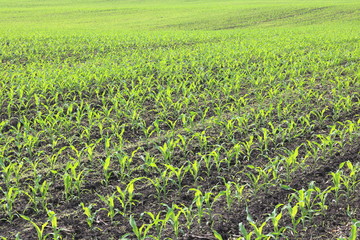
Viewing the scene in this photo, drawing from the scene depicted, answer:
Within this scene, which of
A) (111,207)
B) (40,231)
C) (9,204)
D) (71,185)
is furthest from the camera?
(71,185)

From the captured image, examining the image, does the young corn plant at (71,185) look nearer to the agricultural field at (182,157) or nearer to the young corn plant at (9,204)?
the agricultural field at (182,157)

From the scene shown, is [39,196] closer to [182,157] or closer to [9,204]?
[9,204]

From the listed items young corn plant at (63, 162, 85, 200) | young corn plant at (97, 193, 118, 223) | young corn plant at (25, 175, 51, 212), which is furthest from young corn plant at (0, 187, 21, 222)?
young corn plant at (97, 193, 118, 223)

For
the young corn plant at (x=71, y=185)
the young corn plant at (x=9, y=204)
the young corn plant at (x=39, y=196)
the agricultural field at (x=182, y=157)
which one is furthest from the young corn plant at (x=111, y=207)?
the young corn plant at (x=9, y=204)

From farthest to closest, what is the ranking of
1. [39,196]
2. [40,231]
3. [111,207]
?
1. [39,196]
2. [111,207]
3. [40,231]

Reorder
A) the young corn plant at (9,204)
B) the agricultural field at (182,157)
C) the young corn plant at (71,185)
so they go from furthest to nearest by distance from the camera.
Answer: the young corn plant at (71,185)
the young corn plant at (9,204)
the agricultural field at (182,157)

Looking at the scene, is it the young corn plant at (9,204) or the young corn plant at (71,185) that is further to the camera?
the young corn plant at (71,185)

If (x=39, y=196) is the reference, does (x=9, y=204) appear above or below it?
above

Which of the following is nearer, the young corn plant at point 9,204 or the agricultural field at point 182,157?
the agricultural field at point 182,157

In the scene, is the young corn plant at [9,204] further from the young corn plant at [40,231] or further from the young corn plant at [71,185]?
the young corn plant at [71,185]

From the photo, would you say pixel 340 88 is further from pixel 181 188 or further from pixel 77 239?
pixel 77 239

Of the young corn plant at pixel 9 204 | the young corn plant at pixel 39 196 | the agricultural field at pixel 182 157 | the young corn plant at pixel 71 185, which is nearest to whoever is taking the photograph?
the agricultural field at pixel 182 157

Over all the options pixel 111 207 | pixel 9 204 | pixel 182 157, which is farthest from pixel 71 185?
pixel 182 157

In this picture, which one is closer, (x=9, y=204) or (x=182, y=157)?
(x=9, y=204)
